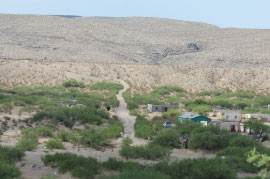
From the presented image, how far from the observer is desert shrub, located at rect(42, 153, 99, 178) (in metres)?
21.8

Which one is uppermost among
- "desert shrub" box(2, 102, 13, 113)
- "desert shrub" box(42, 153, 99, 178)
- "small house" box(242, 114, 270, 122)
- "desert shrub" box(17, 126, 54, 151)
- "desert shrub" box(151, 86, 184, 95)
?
"desert shrub" box(42, 153, 99, 178)

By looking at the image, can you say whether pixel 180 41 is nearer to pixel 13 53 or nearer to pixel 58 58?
pixel 58 58

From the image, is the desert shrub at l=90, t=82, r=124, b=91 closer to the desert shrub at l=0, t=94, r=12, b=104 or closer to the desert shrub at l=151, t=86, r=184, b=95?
the desert shrub at l=151, t=86, r=184, b=95

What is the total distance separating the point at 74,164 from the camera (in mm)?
23062

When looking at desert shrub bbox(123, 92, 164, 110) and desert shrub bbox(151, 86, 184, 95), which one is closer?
desert shrub bbox(123, 92, 164, 110)

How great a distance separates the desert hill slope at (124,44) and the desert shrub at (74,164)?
84.8 meters

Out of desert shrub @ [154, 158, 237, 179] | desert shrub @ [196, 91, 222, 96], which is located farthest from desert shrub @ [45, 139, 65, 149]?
desert shrub @ [196, 91, 222, 96]

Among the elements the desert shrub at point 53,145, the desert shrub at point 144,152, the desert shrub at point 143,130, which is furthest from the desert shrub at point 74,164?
the desert shrub at point 143,130

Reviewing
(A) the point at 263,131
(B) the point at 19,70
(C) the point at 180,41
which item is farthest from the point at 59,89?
(C) the point at 180,41

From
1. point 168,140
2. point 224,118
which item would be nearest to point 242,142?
point 168,140

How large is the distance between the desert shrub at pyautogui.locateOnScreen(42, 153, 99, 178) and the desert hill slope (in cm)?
8482

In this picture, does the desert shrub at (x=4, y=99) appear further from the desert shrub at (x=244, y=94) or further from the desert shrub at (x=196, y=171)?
the desert shrub at (x=244, y=94)

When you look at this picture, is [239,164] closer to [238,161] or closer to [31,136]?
[238,161]

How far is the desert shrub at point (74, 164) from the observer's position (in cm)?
2181
